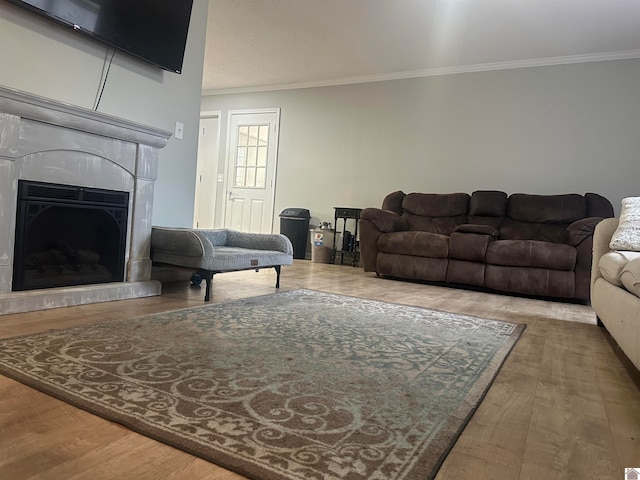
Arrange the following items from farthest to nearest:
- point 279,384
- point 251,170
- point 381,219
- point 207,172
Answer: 1. point 207,172
2. point 251,170
3. point 381,219
4. point 279,384

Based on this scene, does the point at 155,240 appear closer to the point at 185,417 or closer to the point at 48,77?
the point at 48,77

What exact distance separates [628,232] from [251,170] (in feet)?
17.1

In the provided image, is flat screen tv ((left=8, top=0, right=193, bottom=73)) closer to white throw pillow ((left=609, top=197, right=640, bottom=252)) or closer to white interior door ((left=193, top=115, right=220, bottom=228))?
white throw pillow ((left=609, top=197, right=640, bottom=252))

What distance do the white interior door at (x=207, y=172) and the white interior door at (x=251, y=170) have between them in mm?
272

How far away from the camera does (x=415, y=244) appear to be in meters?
4.19

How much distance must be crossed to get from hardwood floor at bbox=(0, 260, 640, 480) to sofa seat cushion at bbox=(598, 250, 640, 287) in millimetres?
333

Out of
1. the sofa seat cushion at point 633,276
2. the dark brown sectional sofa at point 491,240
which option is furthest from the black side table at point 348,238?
the sofa seat cushion at point 633,276

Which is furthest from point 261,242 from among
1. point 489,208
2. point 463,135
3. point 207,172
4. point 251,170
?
point 207,172

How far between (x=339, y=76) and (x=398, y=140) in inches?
47.8

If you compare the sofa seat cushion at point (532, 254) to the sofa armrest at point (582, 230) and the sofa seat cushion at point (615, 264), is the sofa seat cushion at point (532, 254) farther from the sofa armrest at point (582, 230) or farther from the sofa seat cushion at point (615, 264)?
the sofa seat cushion at point (615, 264)

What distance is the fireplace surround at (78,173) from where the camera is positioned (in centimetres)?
190

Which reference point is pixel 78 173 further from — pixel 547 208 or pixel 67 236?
pixel 547 208

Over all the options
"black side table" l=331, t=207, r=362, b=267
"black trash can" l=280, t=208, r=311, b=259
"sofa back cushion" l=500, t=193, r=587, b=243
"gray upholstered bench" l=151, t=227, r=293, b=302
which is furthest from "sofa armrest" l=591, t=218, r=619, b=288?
"black trash can" l=280, t=208, r=311, b=259

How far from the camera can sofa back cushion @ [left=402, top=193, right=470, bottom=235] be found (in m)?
4.73
